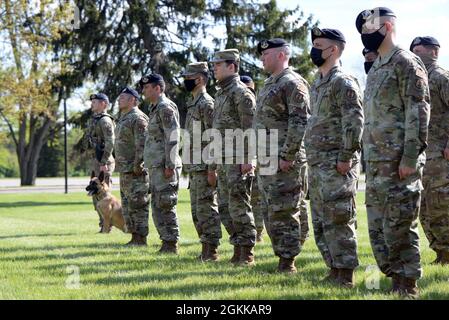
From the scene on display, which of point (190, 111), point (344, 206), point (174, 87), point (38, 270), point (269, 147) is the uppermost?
point (174, 87)

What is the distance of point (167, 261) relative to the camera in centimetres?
846

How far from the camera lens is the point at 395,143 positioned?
18.4ft

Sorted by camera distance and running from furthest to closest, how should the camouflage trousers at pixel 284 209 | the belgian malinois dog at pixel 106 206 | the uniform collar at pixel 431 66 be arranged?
the belgian malinois dog at pixel 106 206, the uniform collar at pixel 431 66, the camouflage trousers at pixel 284 209

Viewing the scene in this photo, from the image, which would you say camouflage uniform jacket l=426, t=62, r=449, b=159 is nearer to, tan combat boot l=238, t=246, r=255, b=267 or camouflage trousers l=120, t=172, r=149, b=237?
tan combat boot l=238, t=246, r=255, b=267

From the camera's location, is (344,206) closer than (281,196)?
Yes

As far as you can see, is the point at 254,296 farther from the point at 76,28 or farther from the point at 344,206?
the point at 76,28

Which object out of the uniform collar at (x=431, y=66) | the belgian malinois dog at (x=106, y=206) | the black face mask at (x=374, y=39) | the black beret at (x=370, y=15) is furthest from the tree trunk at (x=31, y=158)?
the black face mask at (x=374, y=39)

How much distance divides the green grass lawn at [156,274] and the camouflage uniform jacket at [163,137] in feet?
4.34

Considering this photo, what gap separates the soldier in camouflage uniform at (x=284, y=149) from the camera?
6898mm

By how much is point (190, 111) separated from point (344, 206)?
344 cm

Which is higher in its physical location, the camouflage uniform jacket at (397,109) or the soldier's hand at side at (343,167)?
the camouflage uniform jacket at (397,109)

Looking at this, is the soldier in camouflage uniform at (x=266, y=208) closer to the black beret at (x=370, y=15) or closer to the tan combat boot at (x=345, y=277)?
the tan combat boot at (x=345, y=277)
